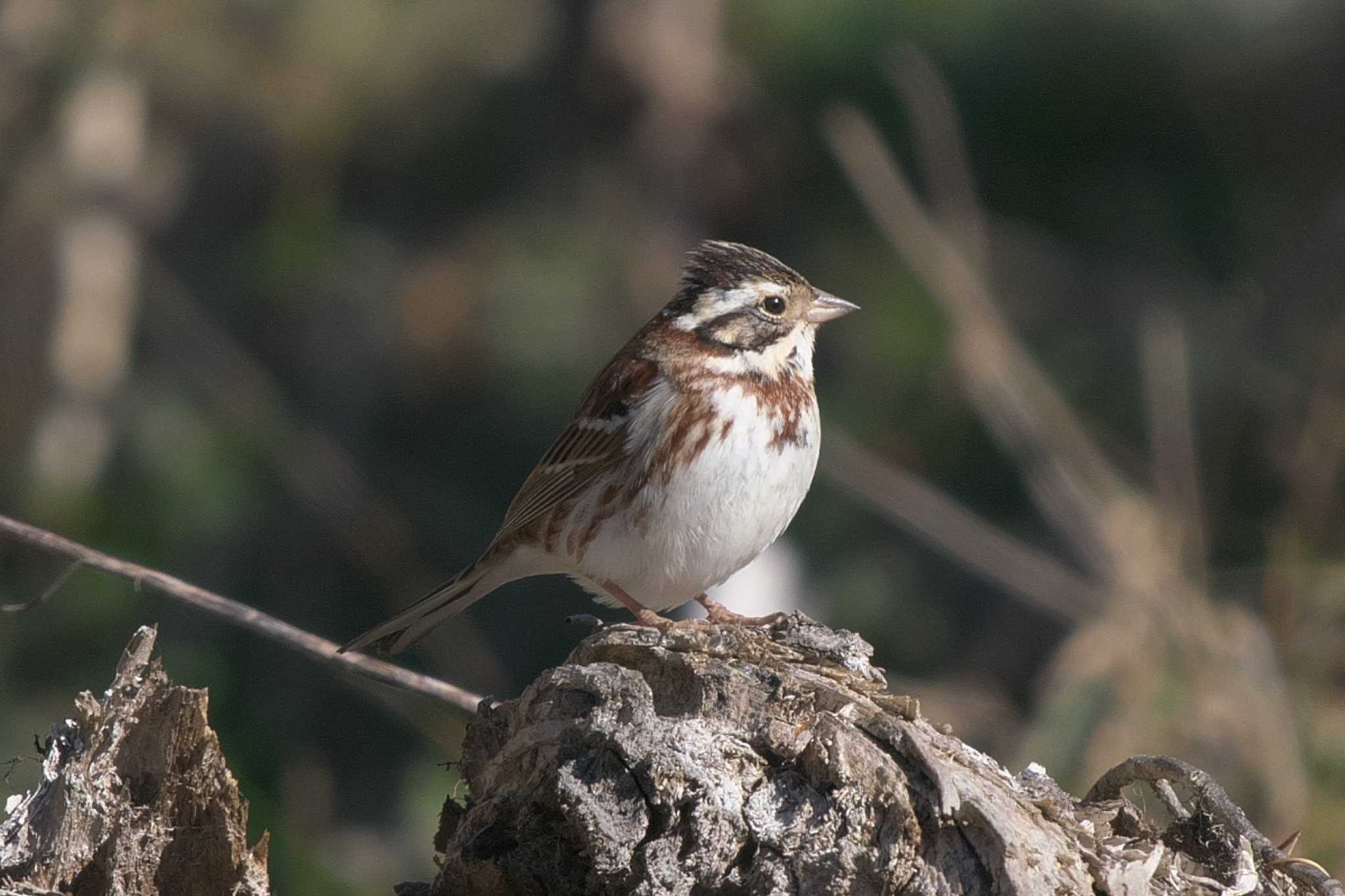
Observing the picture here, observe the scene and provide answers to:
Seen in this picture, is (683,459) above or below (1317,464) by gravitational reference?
below

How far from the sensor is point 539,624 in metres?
5.59

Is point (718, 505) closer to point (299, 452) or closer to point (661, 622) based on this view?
point (661, 622)

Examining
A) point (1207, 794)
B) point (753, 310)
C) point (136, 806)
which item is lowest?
point (136, 806)

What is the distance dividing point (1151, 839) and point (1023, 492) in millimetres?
3458

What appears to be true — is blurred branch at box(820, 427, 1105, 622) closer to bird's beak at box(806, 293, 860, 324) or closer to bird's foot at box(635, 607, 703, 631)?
bird's beak at box(806, 293, 860, 324)


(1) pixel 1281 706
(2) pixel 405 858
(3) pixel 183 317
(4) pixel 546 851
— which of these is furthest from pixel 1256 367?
(4) pixel 546 851

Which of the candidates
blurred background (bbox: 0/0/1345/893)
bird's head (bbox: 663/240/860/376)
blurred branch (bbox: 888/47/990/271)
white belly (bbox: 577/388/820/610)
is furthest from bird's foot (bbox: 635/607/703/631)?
blurred branch (bbox: 888/47/990/271)

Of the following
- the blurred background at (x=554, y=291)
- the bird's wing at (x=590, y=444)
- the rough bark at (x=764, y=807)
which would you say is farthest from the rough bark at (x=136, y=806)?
the blurred background at (x=554, y=291)

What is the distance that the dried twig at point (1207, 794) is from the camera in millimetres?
2010

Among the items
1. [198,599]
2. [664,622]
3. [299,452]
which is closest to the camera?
[198,599]

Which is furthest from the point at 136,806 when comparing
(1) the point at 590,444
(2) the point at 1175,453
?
(2) the point at 1175,453

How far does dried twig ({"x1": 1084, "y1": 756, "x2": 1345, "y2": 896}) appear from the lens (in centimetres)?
201

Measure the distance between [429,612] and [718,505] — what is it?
0.61 m

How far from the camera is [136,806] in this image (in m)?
2.05
